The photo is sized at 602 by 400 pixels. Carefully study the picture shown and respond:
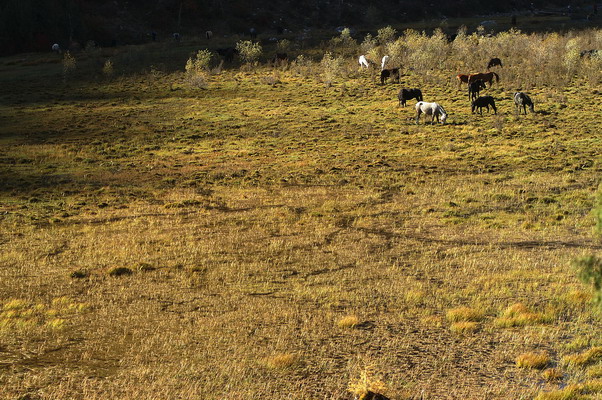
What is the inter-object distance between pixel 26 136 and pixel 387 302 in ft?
96.1

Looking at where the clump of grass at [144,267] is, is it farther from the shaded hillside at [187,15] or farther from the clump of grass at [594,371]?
the shaded hillside at [187,15]

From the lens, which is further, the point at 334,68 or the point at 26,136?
the point at 334,68

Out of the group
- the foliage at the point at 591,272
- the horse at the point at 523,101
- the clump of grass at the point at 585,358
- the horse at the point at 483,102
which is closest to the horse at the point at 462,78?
the horse at the point at 483,102

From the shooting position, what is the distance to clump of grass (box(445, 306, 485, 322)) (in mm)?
14148

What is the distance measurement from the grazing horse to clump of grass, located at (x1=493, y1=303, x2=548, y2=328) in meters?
33.0

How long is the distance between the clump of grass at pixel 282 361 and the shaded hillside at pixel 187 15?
218 ft

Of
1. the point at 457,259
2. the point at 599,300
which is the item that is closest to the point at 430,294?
the point at 457,259

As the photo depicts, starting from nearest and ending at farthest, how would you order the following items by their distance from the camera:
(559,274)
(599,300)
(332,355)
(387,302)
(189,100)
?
(599,300) < (332,355) < (387,302) < (559,274) < (189,100)

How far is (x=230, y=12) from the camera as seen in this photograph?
89688mm

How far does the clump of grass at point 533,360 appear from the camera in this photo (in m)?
11.9

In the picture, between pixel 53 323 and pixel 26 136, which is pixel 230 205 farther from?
pixel 26 136

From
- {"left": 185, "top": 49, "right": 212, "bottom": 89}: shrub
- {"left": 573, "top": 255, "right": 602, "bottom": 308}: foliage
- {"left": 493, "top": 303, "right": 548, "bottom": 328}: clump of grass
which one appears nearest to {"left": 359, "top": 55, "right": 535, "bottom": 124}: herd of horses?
{"left": 185, "top": 49, "right": 212, "bottom": 89}: shrub

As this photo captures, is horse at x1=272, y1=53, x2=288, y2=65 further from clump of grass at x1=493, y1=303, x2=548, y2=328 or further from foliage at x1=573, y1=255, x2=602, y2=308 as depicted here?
foliage at x1=573, y1=255, x2=602, y2=308

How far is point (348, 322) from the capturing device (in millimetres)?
13969
